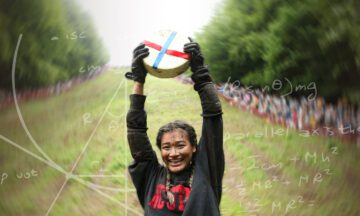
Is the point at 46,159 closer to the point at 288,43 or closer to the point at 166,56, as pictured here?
the point at 166,56

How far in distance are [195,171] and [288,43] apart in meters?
1.17

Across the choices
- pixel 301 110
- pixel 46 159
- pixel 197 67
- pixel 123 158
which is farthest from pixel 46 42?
pixel 301 110

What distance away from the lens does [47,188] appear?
2.32 metres

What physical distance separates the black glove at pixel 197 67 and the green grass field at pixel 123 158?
2.82 feet

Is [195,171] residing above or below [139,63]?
below

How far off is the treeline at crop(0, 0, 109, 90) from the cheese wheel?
789mm

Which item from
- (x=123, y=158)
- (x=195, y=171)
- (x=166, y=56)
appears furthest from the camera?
(x=123, y=158)

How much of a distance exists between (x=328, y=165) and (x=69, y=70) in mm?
1471

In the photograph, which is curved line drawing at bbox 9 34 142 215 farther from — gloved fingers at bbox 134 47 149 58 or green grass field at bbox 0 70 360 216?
gloved fingers at bbox 134 47 149 58

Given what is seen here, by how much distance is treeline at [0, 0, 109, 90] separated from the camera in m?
2.30

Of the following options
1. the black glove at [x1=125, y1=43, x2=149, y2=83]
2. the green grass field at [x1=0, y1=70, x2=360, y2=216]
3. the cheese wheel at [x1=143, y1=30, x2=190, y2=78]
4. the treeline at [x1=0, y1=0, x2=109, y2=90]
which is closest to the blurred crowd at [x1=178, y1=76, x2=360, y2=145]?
the green grass field at [x1=0, y1=70, x2=360, y2=216]

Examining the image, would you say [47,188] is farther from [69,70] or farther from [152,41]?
[152,41]

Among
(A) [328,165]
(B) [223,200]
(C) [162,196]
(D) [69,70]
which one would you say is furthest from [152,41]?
(A) [328,165]

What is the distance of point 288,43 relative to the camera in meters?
2.30
